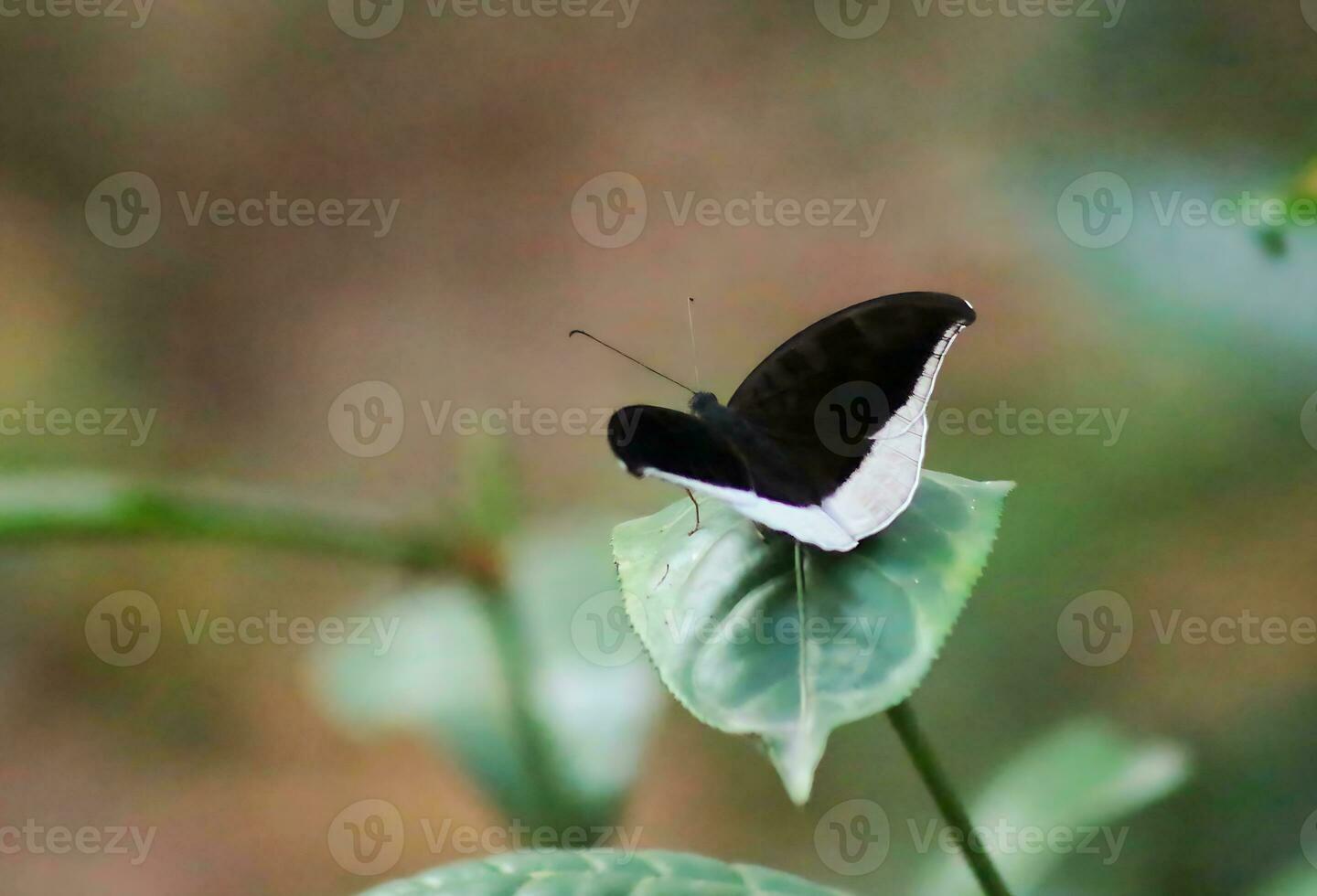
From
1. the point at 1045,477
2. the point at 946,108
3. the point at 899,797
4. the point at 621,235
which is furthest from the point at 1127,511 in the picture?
the point at 621,235

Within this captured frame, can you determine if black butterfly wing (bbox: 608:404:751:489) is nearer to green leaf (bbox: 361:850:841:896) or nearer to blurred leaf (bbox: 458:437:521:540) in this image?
green leaf (bbox: 361:850:841:896)

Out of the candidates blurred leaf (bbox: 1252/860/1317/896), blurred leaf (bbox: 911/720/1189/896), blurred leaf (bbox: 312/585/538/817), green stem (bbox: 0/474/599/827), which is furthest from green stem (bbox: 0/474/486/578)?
blurred leaf (bbox: 1252/860/1317/896)

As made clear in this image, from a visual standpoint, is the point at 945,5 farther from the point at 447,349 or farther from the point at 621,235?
the point at 447,349

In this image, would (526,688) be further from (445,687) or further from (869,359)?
(869,359)

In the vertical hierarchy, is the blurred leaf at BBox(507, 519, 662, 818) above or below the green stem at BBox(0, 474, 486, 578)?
below

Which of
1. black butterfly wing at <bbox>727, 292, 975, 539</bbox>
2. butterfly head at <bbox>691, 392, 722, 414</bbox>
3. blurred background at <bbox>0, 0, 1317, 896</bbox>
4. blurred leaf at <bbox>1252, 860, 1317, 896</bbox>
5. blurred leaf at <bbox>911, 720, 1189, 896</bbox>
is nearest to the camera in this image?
black butterfly wing at <bbox>727, 292, 975, 539</bbox>

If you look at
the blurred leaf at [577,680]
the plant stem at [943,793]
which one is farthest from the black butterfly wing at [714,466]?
the blurred leaf at [577,680]
